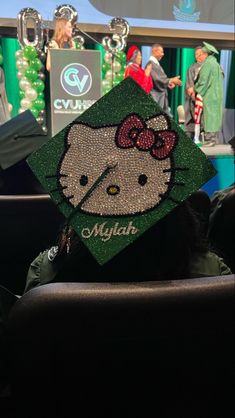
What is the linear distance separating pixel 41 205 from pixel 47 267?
536 millimetres

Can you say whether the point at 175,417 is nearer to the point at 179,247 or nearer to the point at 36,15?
the point at 179,247

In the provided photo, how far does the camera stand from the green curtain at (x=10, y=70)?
4.42 meters

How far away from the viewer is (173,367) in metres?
0.53

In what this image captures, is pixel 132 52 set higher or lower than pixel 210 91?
higher

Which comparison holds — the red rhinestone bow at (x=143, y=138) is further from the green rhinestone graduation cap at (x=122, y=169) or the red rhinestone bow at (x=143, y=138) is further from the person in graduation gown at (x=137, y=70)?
the person in graduation gown at (x=137, y=70)

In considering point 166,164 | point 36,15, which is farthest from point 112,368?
point 36,15

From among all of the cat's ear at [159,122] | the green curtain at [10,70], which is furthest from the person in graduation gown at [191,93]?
the cat's ear at [159,122]

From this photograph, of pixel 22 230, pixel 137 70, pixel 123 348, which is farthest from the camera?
pixel 137 70

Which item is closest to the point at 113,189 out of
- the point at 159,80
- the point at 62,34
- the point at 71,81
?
the point at 71,81

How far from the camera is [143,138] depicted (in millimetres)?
617

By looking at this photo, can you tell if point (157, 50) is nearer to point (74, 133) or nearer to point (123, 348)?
point (74, 133)

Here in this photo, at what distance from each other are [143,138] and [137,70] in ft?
12.0

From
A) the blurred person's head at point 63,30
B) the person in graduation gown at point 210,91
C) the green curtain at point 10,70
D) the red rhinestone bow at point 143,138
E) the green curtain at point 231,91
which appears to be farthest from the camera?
the green curtain at point 231,91

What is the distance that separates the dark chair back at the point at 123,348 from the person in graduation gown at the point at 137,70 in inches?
147
